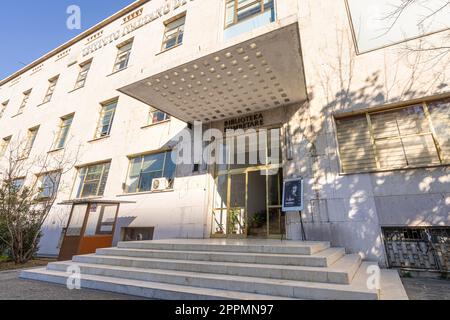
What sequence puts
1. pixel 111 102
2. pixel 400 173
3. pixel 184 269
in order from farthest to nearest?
pixel 111 102 → pixel 400 173 → pixel 184 269

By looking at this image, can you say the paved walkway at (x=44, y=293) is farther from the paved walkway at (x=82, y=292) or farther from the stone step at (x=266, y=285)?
the stone step at (x=266, y=285)

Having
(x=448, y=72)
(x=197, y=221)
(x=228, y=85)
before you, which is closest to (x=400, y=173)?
(x=448, y=72)

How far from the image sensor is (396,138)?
22.4 feet

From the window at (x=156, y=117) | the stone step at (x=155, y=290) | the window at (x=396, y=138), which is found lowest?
the stone step at (x=155, y=290)

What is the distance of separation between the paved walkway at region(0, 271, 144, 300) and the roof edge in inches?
672

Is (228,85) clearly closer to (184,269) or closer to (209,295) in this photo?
(184,269)

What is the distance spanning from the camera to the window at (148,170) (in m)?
10.5

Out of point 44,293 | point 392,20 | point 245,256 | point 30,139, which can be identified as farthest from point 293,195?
point 30,139

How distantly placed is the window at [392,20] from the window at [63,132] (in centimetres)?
1688

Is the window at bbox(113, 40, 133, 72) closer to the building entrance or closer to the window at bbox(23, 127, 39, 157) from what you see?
the window at bbox(23, 127, 39, 157)

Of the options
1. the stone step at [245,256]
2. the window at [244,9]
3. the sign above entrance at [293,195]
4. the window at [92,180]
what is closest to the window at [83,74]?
the window at [92,180]

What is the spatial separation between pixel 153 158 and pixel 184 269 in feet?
A: 23.3

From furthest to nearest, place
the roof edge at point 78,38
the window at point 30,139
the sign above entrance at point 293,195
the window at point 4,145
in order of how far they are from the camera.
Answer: the window at point 4,145 → the window at point 30,139 → the roof edge at point 78,38 → the sign above entrance at point 293,195
